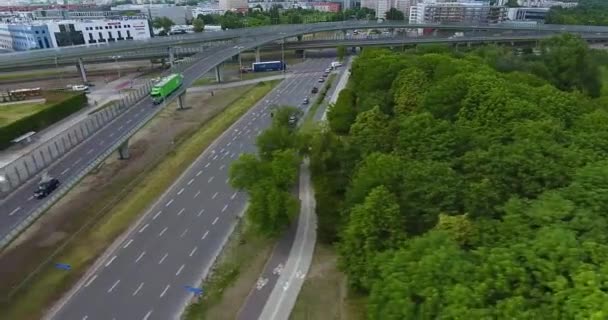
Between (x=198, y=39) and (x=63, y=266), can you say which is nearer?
(x=63, y=266)

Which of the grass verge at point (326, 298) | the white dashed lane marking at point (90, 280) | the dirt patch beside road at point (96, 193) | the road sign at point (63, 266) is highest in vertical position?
the dirt patch beside road at point (96, 193)

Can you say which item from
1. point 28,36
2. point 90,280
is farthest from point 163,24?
point 90,280

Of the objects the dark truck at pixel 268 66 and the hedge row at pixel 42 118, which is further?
the dark truck at pixel 268 66

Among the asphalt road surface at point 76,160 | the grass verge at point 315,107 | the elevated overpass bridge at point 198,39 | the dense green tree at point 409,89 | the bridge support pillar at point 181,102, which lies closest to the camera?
the asphalt road surface at point 76,160

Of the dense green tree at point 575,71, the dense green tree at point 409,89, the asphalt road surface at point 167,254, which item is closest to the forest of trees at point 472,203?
the dense green tree at point 409,89

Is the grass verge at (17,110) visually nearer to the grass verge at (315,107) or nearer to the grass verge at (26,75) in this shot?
the grass verge at (26,75)

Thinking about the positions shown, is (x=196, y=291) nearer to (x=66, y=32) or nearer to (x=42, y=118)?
(x=42, y=118)

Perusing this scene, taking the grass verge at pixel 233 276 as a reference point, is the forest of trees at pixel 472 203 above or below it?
above
